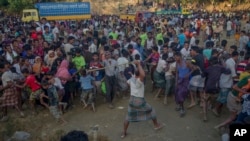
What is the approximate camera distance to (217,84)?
7.18 meters

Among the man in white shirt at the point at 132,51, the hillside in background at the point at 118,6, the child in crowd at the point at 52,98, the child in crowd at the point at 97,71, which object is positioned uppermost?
the hillside in background at the point at 118,6

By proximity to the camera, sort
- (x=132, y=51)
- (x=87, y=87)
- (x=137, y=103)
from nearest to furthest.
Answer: (x=137, y=103) < (x=87, y=87) < (x=132, y=51)

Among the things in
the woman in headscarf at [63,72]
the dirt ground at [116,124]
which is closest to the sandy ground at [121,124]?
the dirt ground at [116,124]

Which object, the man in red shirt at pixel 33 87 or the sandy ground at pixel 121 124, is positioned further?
the man in red shirt at pixel 33 87

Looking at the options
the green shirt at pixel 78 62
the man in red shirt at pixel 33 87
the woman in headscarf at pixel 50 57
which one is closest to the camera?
the man in red shirt at pixel 33 87

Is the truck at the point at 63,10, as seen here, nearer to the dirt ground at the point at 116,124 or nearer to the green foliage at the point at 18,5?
the green foliage at the point at 18,5

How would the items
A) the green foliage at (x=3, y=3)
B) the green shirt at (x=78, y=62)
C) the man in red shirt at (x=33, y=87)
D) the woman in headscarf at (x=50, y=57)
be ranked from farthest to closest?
1. the green foliage at (x=3, y=3)
2. the woman in headscarf at (x=50, y=57)
3. the green shirt at (x=78, y=62)
4. the man in red shirt at (x=33, y=87)

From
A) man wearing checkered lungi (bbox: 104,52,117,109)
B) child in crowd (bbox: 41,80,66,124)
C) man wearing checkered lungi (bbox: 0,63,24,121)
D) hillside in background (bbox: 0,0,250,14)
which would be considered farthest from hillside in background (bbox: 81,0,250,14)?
child in crowd (bbox: 41,80,66,124)

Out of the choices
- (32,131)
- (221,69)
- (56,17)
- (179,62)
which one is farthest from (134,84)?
(56,17)

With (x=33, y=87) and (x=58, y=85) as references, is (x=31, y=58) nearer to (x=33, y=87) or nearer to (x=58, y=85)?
(x=33, y=87)

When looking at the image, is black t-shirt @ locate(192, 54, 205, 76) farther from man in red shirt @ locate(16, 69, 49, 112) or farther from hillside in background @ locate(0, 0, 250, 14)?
hillside in background @ locate(0, 0, 250, 14)

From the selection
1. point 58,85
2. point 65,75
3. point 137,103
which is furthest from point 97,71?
point 137,103

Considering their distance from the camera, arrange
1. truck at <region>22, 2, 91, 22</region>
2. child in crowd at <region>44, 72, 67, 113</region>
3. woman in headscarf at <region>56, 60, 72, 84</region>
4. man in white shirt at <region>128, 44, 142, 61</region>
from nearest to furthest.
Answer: child in crowd at <region>44, 72, 67, 113</region> < woman in headscarf at <region>56, 60, 72, 84</region> < man in white shirt at <region>128, 44, 142, 61</region> < truck at <region>22, 2, 91, 22</region>

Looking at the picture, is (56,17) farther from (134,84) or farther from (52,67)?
(134,84)
